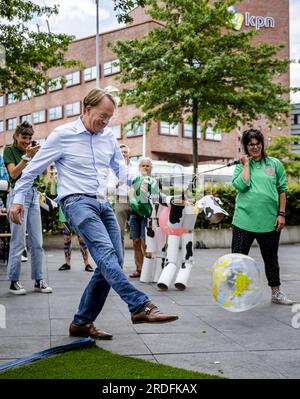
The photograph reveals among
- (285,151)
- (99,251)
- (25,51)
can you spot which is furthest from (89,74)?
(99,251)

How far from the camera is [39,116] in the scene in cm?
5388

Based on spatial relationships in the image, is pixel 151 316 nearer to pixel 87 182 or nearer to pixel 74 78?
pixel 87 182

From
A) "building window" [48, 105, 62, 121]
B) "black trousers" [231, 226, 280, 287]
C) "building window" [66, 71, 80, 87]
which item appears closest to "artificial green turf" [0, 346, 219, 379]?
"black trousers" [231, 226, 280, 287]

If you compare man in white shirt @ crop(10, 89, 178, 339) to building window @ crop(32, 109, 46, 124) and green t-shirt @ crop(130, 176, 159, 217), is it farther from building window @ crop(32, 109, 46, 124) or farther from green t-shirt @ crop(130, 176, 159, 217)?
building window @ crop(32, 109, 46, 124)

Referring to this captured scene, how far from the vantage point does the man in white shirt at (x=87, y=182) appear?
4.16 m

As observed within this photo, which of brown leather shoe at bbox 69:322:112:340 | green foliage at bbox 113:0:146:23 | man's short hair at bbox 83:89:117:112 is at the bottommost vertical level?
brown leather shoe at bbox 69:322:112:340

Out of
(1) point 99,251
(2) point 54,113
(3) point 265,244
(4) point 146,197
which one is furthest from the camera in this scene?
(2) point 54,113

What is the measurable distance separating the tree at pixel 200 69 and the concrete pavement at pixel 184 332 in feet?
42.8

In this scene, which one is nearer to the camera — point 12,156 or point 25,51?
point 12,156

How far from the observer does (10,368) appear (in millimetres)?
3514

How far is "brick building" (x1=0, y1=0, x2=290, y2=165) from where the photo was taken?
4400 centimetres

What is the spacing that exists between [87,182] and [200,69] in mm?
16135

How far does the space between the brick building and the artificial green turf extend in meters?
36.8
